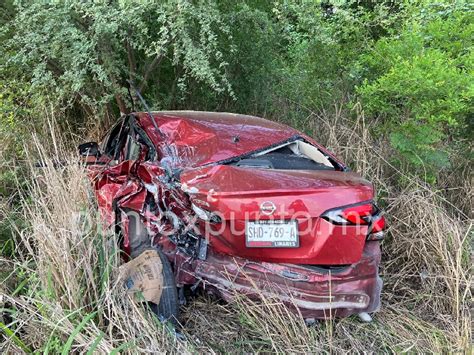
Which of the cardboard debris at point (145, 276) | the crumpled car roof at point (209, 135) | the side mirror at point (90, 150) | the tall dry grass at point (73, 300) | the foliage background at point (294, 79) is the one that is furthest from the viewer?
the side mirror at point (90, 150)

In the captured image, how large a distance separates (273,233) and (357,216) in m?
A: 0.49

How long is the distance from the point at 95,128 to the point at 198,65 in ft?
9.19

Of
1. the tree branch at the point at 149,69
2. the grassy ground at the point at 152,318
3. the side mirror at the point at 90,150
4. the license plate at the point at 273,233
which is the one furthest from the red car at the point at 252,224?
the tree branch at the point at 149,69

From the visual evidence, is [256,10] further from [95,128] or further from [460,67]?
[95,128]

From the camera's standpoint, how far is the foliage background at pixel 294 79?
3.73 m

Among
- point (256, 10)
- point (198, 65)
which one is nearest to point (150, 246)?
point (198, 65)

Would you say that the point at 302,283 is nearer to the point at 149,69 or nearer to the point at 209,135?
the point at 209,135

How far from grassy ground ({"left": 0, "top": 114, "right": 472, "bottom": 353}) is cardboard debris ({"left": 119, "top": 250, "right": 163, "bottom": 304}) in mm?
95

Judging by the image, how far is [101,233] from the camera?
239 centimetres

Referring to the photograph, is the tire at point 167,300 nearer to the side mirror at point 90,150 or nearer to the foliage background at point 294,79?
the foliage background at point 294,79

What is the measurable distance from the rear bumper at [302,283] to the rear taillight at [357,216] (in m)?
0.19

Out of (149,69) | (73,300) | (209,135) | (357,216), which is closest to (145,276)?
(73,300)

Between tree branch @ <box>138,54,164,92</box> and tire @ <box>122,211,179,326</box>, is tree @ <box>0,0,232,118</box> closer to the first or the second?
tree branch @ <box>138,54,164,92</box>

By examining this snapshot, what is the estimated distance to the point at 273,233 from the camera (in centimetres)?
221
